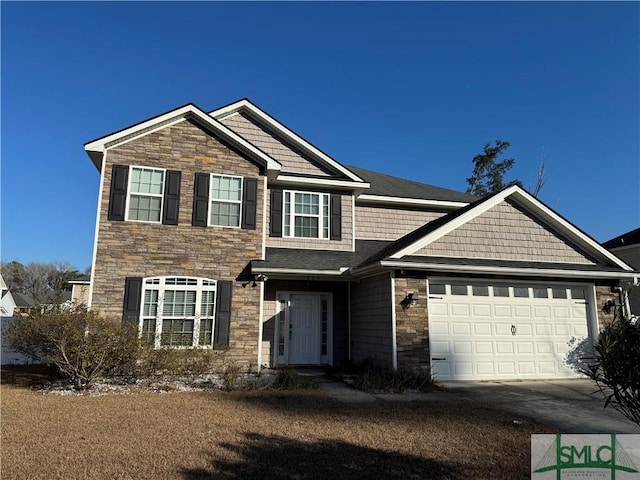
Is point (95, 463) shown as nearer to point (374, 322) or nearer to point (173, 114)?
point (374, 322)

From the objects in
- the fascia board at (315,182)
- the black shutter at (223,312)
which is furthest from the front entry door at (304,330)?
the fascia board at (315,182)

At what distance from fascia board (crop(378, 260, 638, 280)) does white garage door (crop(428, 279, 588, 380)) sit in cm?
49

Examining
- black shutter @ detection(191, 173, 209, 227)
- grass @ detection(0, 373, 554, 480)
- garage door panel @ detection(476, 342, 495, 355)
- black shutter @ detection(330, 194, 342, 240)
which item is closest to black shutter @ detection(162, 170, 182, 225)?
black shutter @ detection(191, 173, 209, 227)

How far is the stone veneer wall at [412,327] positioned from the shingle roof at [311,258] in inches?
77.8

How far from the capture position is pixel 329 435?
574cm

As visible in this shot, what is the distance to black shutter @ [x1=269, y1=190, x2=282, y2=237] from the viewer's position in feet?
42.0

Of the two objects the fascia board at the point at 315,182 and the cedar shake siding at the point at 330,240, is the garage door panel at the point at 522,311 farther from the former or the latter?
the fascia board at the point at 315,182

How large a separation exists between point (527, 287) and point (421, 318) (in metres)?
3.14

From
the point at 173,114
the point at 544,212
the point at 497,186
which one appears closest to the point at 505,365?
the point at 544,212

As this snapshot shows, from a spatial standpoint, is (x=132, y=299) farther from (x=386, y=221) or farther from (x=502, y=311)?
(x=502, y=311)

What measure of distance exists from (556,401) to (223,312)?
7482 mm

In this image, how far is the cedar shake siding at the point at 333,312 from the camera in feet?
40.3

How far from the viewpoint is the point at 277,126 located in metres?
13.8

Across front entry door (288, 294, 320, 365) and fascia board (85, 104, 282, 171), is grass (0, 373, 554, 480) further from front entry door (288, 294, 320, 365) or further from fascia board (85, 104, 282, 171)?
fascia board (85, 104, 282, 171)
